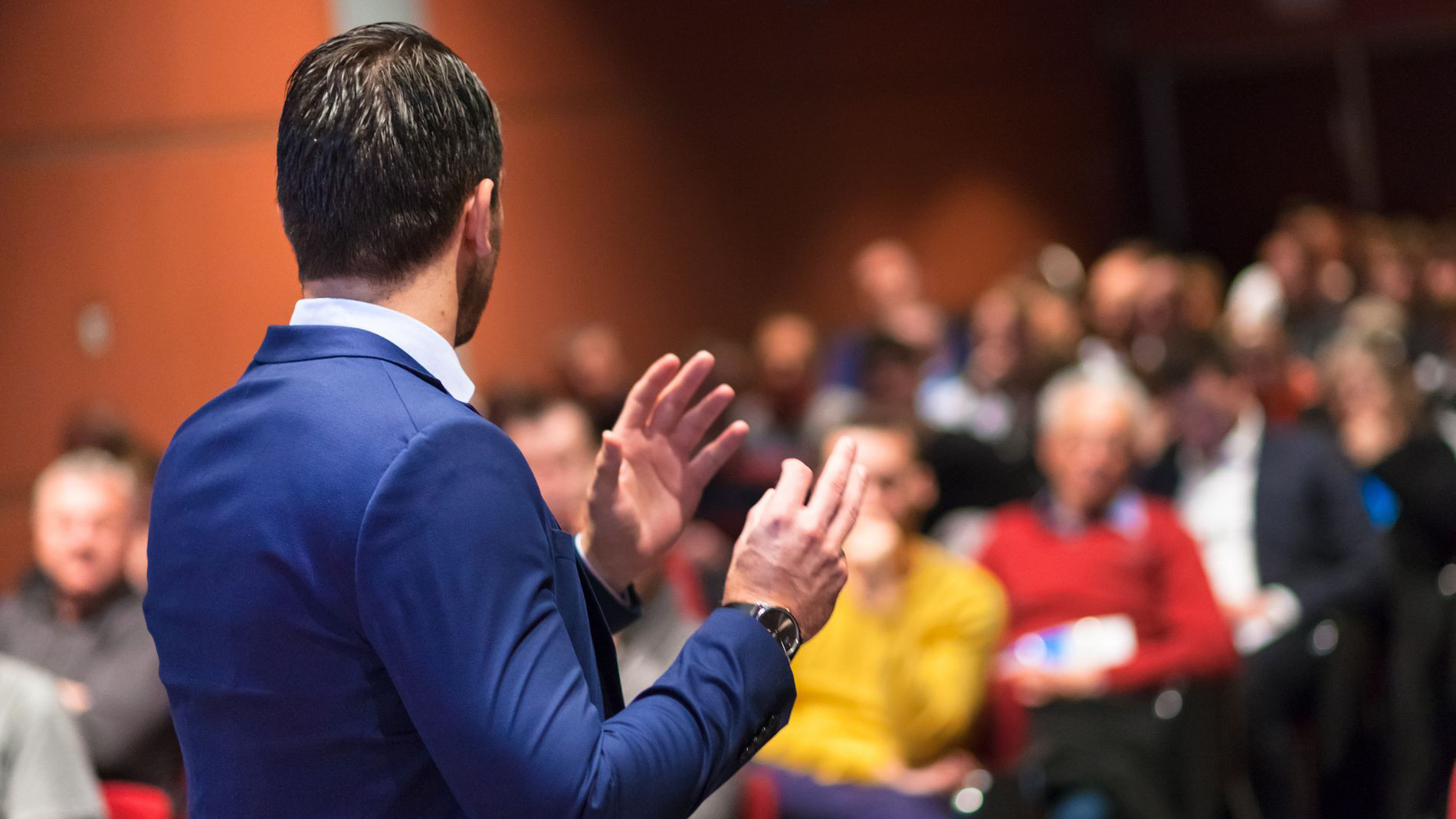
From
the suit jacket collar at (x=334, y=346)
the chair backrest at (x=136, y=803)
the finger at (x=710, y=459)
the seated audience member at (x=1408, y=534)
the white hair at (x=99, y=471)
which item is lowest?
A: the seated audience member at (x=1408, y=534)

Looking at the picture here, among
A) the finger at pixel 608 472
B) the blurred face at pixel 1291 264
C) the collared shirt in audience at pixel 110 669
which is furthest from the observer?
the blurred face at pixel 1291 264

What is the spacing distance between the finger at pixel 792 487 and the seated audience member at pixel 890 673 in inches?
68.7

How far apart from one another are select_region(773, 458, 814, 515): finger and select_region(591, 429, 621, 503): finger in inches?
8.7

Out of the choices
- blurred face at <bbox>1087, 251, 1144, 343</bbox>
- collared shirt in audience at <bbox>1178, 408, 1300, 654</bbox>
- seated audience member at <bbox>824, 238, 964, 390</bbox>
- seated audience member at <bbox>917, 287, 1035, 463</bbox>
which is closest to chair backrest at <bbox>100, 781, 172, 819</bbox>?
collared shirt in audience at <bbox>1178, 408, 1300, 654</bbox>

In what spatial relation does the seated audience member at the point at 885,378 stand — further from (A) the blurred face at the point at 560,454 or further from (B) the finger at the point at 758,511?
(B) the finger at the point at 758,511

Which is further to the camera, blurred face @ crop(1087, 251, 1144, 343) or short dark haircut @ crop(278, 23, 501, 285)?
blurred face @ crop(1087, 251, 1144, 343)

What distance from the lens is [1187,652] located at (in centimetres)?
325

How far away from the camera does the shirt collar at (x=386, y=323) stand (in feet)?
3.36

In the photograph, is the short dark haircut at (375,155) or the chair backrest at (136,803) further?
the chair backrest at (136,803)

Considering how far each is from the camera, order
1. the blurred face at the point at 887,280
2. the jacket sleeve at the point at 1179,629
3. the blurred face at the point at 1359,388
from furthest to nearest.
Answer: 1. the blurred face at the point at 887,280
2. the blurred face at the point at 1359,388
3. the jacket sleeve at the point at 1179,629

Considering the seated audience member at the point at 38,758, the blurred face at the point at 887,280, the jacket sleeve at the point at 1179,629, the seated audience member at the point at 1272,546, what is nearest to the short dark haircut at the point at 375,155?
the seated audience member at the point at 38,758

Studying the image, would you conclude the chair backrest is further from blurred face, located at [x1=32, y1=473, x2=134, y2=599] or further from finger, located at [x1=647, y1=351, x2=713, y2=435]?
finger, located at [x1=647, y1=351, x2=713, y2=435]

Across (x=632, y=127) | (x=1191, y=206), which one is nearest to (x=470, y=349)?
(x=632, y=127)

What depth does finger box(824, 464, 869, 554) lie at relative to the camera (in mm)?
1085
